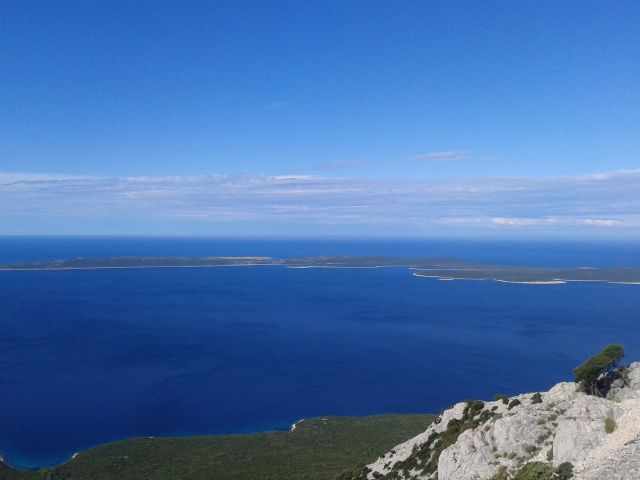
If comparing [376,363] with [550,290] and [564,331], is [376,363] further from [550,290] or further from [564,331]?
[550,290]

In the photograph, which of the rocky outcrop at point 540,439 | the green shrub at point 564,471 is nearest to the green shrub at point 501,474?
the rocky outcrop at point 540,439

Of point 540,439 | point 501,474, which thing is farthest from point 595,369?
point 501,474

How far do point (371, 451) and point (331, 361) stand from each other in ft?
139

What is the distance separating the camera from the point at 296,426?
53656 millimetres

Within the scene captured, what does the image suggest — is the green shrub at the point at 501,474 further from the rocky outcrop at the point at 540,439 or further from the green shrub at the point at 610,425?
the green shrub at the point at 610,425

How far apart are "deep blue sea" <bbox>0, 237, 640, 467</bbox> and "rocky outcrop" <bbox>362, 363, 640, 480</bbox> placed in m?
34.2

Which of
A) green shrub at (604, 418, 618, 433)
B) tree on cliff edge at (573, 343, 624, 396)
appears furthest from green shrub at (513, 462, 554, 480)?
tree on cliff edge at (573, 343, 624, 396)

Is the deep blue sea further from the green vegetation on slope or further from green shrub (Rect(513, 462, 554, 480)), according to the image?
green shrub (Rect(513, 462, 554, 480))

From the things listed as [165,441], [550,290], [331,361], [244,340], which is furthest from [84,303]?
[550,290]

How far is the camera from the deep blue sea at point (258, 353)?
59594 millimetres

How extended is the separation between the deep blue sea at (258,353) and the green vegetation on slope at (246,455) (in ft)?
20.0

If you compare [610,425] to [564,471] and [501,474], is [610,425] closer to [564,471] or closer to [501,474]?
[564,471]

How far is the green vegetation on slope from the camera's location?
38344 millimetres

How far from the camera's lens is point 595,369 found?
931 inches
